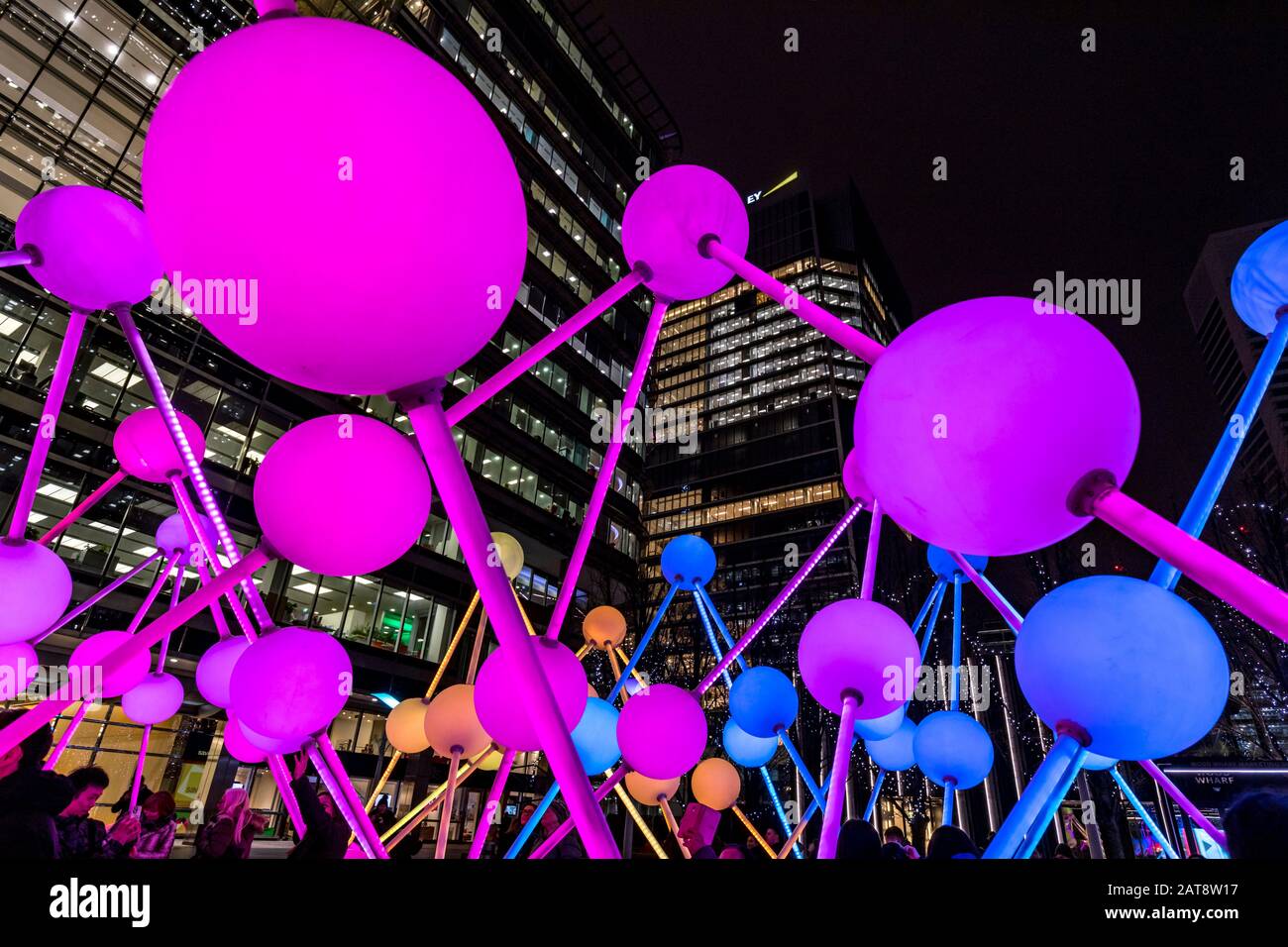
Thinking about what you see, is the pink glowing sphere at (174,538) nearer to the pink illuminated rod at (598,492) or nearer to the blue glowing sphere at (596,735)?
the blue glowing sphere at (596,735)

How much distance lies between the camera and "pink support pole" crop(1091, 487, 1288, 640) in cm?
140

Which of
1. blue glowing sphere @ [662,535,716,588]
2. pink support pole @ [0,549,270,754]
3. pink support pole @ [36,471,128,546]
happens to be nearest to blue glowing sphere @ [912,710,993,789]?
blue glowing sphere @ [662,535,716,588]

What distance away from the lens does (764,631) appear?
2509 cm

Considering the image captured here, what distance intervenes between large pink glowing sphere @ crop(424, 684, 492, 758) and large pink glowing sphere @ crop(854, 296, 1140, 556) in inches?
173

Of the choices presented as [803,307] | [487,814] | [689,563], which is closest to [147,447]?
[487,814]

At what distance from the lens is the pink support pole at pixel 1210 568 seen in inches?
54.9

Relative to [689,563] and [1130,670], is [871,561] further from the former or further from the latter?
[689,563]

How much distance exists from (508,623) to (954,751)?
5.32 metres

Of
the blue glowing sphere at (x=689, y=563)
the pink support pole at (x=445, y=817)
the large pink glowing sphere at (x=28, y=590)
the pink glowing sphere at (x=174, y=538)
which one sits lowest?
the pink support pole at (x=445, y=817)

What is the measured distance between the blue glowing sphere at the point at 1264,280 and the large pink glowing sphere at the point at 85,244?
17.6 feet

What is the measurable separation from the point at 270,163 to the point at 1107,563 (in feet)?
59.0

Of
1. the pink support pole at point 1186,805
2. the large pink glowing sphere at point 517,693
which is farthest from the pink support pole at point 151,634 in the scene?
the pink support pole at point 1186,805

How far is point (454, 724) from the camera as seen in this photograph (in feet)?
17.5

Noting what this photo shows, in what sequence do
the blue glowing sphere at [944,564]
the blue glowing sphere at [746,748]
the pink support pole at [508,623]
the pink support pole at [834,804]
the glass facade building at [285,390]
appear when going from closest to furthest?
the pink support pole at [508,623] < the pink support pole at [834,804] < the blue glowing sphere at [944,564] < the blue glowing sphere at [746,748] < the glass facade building at [285,390]
